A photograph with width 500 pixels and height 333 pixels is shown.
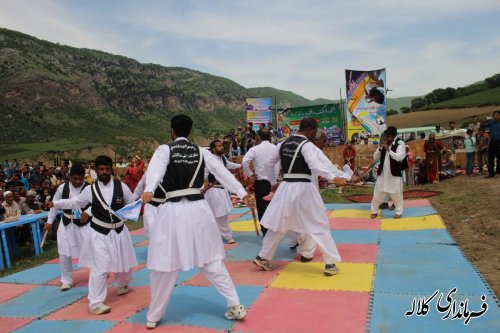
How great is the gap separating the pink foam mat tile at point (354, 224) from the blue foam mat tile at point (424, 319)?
3938mm

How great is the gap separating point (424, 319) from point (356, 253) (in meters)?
2.56

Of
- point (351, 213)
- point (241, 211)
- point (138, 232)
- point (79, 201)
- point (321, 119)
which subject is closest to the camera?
point (79, 201)

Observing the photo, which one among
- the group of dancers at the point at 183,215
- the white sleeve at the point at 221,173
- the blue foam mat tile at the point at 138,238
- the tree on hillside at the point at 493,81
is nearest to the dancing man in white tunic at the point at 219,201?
the group of dancers at the point at 183,215

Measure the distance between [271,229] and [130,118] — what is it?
83.6m

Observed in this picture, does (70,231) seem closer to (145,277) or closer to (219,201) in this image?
(145,277)

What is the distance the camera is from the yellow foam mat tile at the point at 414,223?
801 centimetres

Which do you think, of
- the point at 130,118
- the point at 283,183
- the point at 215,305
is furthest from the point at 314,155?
the point at 130,118

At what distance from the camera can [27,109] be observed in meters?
66.9

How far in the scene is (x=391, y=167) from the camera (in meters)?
8.85

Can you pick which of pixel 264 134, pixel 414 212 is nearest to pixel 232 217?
pixel 264 134

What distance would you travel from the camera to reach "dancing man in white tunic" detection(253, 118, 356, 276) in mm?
5527

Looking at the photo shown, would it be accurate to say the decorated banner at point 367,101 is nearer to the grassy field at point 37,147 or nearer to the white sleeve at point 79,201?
the white sleeve at point 79,201

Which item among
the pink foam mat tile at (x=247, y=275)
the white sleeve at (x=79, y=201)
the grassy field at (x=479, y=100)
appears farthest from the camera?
the grassy field at (x=479, y=100)

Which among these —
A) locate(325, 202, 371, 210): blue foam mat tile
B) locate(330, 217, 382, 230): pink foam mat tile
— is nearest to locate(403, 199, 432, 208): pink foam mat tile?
locate(325, 202, 371, 210): blue foam mat tile
